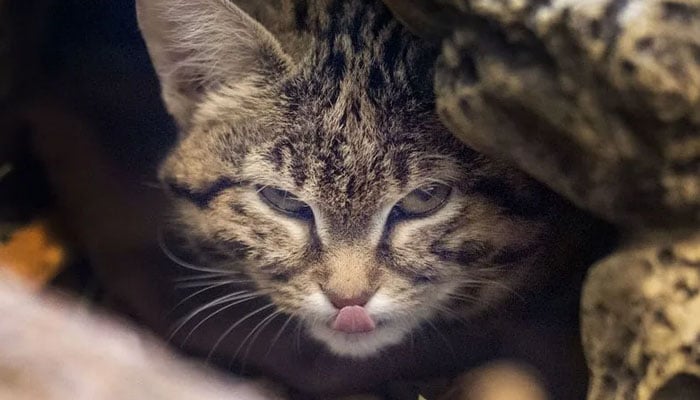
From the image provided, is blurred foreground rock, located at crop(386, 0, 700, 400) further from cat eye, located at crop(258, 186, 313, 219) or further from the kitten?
cat eye, located at crop(258, 186, 313, 219)

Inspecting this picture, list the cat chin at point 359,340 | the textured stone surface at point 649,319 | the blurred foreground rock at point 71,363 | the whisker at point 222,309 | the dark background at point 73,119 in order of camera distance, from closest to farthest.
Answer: the blurred foreground rock at point 71,363 → the textured stone surface at point 649,319 → the cat chin at point 359,340 → the whisker at point 222,309 → the dark background at point 73,119

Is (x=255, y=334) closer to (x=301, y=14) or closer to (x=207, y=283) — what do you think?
(x=207, y=283)

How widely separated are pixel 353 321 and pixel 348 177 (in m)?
0.21

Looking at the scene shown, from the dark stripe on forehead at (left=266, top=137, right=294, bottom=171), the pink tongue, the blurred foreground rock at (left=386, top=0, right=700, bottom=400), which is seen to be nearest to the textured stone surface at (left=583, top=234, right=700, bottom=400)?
the blurred foreground rock at (left=386, top=0, right=700, bottom=400)

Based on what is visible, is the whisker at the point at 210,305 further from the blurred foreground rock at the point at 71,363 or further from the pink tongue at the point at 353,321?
the blurred foreground rock at the point at 71,363

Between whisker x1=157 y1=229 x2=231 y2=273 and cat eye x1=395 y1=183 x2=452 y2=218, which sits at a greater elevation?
cat eye x1=395 y1=183 x2=452 y2=218

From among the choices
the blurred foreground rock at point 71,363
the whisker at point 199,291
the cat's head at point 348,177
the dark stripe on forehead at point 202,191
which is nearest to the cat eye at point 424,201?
the cat's head at point 348,177

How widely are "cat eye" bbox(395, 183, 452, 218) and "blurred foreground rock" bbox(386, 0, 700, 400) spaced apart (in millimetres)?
175

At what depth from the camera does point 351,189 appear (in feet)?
3.74

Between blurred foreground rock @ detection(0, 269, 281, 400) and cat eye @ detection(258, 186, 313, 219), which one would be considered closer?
blurred foreground rock @ detection(0, 269, 281, 400)

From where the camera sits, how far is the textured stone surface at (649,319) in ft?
2.74

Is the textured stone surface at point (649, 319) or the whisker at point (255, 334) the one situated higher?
the textured stone surface at point (649, 319)

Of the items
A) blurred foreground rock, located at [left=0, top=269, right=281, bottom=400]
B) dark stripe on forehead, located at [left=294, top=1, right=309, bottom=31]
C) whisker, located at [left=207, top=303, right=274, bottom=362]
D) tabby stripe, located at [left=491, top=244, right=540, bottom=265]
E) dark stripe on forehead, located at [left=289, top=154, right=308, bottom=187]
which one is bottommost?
whisker, located at [left=207, top=303, right=274, bottom=362]

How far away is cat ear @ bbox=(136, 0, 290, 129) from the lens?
3.78 feet
